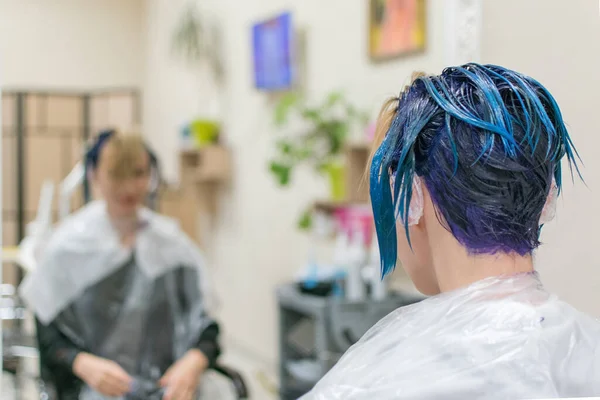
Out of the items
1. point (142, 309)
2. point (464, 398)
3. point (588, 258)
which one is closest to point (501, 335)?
point (464, 398)

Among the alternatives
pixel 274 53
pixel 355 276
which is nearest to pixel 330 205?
pixel 355 276

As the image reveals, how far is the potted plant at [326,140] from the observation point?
3.27m

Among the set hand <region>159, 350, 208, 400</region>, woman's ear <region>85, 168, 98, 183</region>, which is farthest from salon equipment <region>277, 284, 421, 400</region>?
woman's ear <region>85, 168, 98, 183</region>

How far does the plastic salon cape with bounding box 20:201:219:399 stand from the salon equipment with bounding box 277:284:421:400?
721mm

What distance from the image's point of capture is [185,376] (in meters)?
2.00

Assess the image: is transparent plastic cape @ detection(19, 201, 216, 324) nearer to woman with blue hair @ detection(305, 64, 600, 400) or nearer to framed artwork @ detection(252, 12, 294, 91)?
woman with blue hair @ detection(305, 64, 600, 400)

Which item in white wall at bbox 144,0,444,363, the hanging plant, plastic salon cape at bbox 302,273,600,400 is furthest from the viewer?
the hanging plant

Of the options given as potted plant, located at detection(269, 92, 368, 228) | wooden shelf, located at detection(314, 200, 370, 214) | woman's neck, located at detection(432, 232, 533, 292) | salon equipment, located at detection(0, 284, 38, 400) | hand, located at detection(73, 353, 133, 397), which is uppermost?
potted plant, located at detection(269, 92, 368, 228)

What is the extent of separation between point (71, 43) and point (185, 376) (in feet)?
5.76

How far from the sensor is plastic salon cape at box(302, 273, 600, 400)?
837mm

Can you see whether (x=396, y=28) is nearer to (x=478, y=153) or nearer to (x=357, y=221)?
(x=357, y=221)

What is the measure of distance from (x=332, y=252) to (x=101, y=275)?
1651 mm

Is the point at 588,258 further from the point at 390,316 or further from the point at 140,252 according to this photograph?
the point at 140,252

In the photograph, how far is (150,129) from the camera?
6023mm
